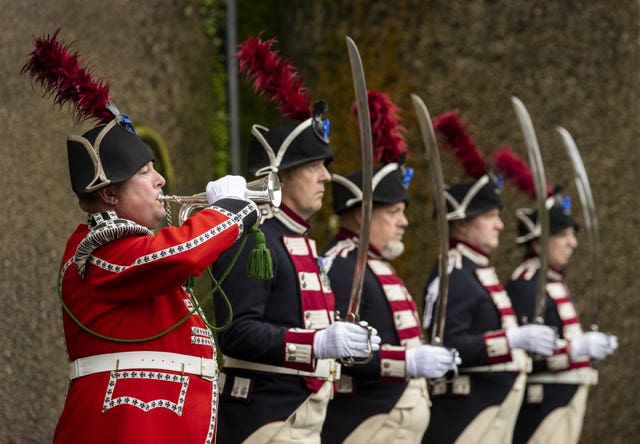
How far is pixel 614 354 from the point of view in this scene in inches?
356

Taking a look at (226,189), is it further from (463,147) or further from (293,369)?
(463,147)

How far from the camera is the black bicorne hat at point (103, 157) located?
3.59m

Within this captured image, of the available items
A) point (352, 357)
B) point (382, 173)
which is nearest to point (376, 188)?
point (382, 173)

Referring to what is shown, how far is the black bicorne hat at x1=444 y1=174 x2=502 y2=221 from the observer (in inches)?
260

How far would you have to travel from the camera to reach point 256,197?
3.78 metres

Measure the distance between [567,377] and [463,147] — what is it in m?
1.49

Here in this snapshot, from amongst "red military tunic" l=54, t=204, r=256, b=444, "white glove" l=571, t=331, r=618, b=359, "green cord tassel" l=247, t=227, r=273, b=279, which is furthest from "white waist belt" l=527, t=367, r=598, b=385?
"red military tunic" l=54, t=204, r=256, b=444

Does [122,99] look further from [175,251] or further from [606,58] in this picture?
[606,58]

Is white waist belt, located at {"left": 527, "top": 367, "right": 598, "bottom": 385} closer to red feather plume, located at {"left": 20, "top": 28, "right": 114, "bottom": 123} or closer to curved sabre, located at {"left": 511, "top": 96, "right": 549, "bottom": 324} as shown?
curved sabre, located at {"left": 511, "top": 96, "right": 549, "bottom": 324}

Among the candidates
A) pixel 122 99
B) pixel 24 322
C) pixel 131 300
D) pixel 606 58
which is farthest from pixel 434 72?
pixel 131 300

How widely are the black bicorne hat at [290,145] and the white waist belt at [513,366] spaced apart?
70.9 inches

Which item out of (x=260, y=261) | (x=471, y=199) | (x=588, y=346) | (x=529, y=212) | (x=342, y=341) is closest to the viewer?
(x=260, y=261)

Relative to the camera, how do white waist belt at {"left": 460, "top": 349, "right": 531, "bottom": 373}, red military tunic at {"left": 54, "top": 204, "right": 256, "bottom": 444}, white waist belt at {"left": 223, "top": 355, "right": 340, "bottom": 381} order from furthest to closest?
white waist belt at {"left": 460, "top": 349, "right": 531, "bottom": 373} < white waist belt at {"left": 223, "top": 355, "right": 340, "bottom": 381} < red military tunic at {"left": 54, "top": 204, "right": 256, "bottom": 444}

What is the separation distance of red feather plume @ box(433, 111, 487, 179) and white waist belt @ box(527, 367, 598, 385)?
122 cm
